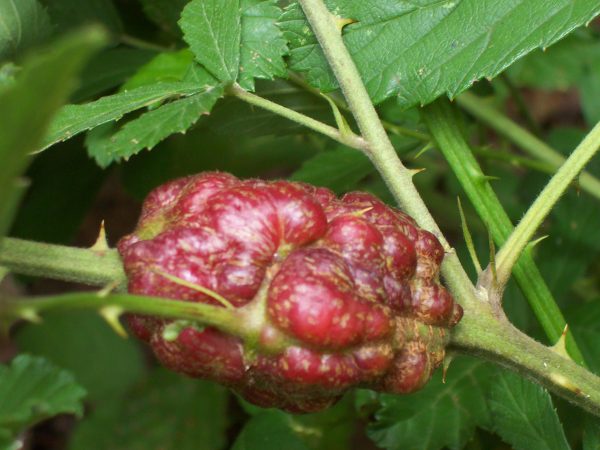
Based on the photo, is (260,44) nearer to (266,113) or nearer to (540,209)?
(266,113)

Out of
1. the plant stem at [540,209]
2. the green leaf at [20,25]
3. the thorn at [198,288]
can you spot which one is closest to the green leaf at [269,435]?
the plant stem at [540,209]

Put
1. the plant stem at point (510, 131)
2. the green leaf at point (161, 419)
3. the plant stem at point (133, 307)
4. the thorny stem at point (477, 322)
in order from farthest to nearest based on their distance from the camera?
the green leaf at point (161, 419) → the plant stem at point (510, 131) → the thorny stem at point (477, 322) → the plant stem at point (133, 307)

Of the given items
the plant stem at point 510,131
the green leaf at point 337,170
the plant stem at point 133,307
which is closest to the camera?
the plant stem at point 133,307

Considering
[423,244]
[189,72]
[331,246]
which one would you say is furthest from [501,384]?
[189,72]

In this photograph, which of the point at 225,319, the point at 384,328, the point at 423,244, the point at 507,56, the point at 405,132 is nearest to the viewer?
the point at 225,319

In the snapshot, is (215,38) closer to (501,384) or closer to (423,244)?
(423,244)

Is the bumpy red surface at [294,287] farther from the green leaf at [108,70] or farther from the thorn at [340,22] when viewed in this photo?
the green leaf at [108,70]
